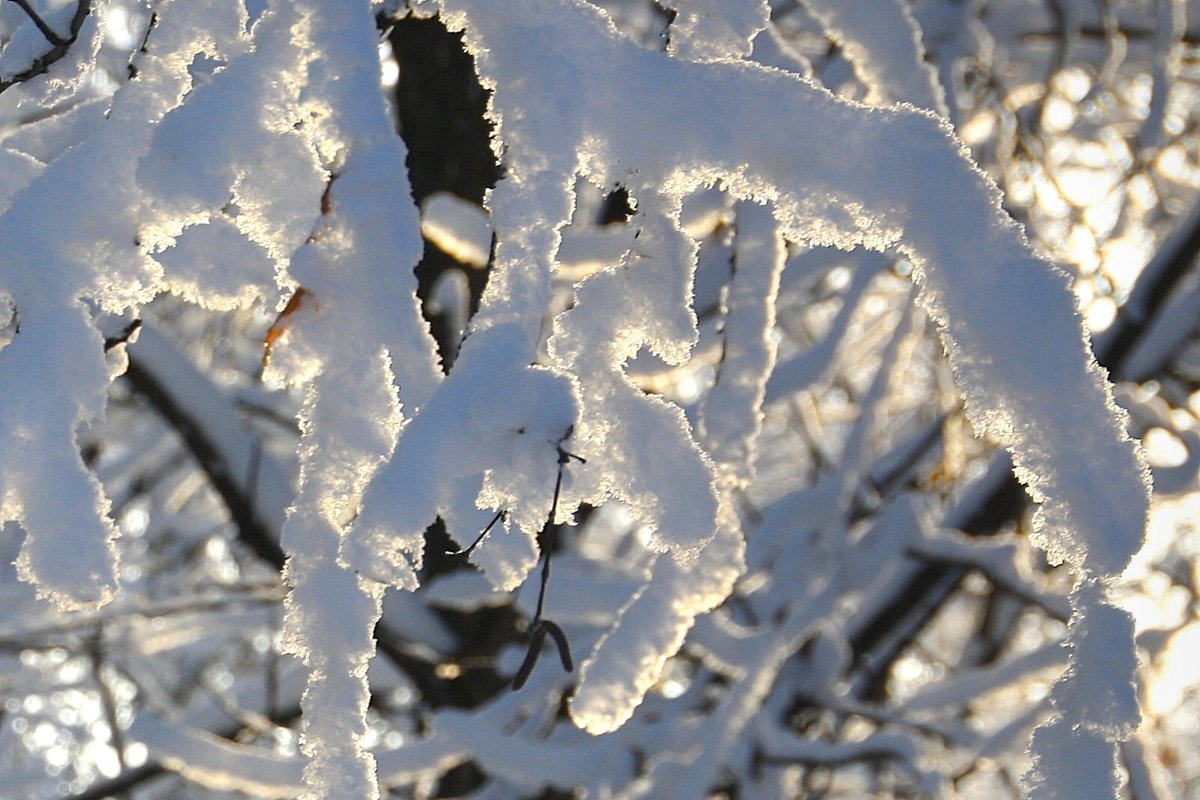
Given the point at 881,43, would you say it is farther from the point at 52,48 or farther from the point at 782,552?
the point at 782,552

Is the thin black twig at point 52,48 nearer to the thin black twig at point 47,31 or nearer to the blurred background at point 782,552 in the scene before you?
the thin black twig at point 47,31

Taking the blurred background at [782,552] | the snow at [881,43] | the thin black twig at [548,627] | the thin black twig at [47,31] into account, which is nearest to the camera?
the thin black twig at [548,627]

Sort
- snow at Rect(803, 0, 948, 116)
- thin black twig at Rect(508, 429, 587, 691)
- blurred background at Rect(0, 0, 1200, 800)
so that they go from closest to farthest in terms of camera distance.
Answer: thin black twig at Rect(508, 429, 587, 691) < snow at Rect(803, 0, 948, 116) < blurred background at Rect(0, 0, 1200, 800)

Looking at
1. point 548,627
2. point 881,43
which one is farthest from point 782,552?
point 548,627

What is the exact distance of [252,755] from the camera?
197 cm

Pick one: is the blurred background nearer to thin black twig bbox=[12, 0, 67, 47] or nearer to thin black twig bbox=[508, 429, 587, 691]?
thin black twig bbox=[12, 0, 67, 47]

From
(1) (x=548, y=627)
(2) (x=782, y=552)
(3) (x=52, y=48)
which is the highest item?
(3) (x=52, y=48)

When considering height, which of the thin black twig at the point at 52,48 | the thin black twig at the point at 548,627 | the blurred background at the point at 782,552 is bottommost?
the blurred background at the point at 782,552

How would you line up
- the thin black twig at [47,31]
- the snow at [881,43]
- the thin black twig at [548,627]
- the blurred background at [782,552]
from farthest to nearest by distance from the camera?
the blurred background at [782,552] → the snow at [881,43] → the thin black twig at [47,31] → the thin black twig at [548,627]

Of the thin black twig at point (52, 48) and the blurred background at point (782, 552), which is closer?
the thin black twig at point (52, 48)

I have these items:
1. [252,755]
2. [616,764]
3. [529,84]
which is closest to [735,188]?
[529,84]

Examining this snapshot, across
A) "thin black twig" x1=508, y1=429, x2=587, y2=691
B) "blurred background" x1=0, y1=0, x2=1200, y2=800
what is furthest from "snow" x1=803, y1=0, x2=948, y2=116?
"thin black twig" x1=508, y1=429, x2=587, y2=691

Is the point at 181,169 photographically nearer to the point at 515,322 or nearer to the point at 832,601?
the point at 515,322

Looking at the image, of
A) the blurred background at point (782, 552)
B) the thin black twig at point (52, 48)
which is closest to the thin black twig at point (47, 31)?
the thin black twig at point (52, 48)
